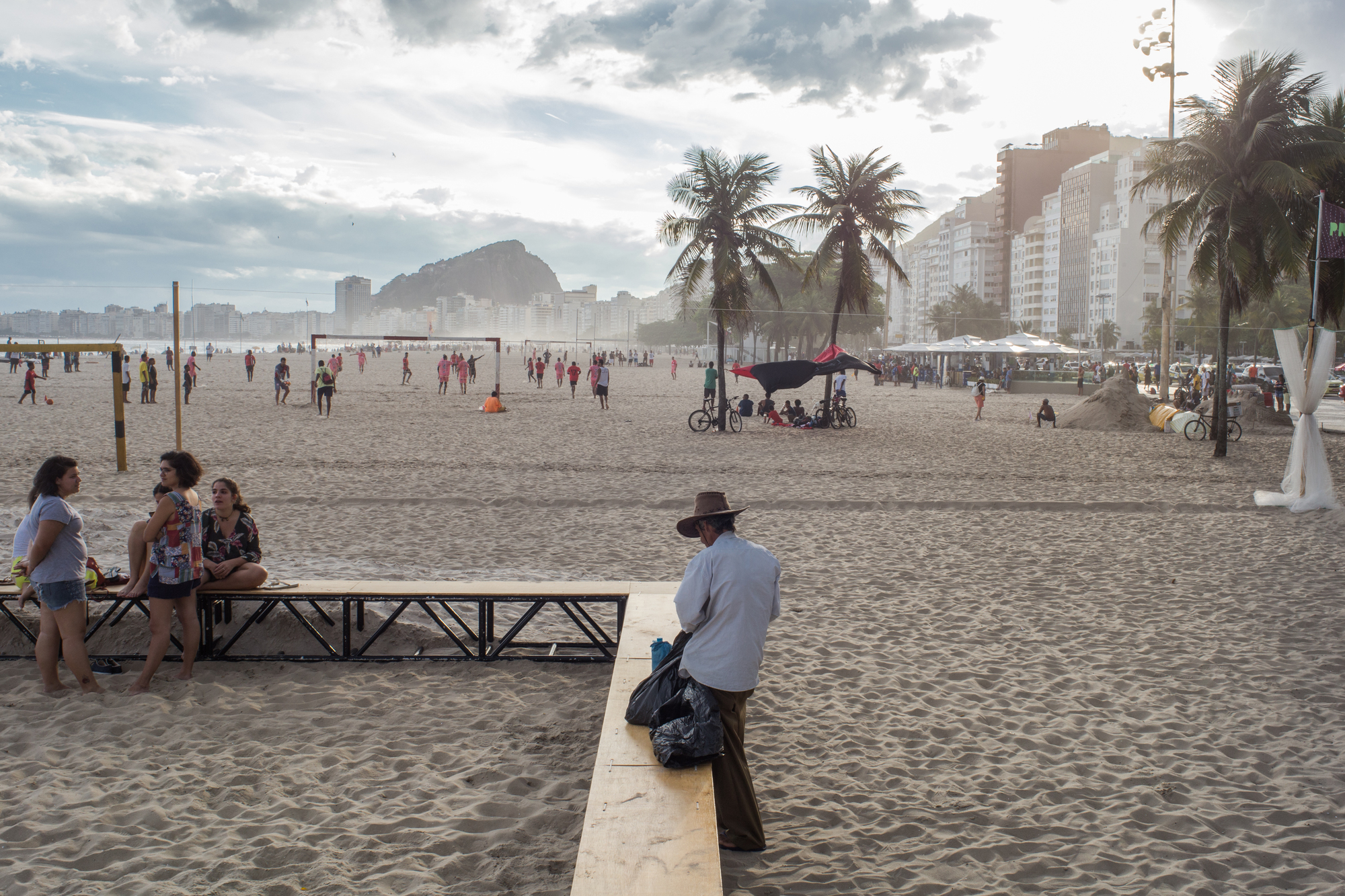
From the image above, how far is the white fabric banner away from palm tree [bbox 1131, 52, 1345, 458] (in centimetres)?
563

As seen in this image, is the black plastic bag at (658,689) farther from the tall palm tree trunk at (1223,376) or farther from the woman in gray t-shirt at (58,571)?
the tall palm tree trunk at (1223,376)

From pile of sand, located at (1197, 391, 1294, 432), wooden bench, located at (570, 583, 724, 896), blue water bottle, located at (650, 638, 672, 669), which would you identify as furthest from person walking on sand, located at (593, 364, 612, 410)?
wooden bench, located at (570, 583, 724, 896)

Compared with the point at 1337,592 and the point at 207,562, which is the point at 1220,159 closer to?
the point at 1337,592

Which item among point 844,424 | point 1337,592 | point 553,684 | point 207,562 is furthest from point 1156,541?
point 844,424

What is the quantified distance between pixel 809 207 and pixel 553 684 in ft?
68.9

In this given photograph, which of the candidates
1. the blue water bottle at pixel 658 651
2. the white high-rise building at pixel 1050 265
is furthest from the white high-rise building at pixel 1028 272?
the blue water bottle at pixel 658 651

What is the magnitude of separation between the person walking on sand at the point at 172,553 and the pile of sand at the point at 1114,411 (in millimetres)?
22863

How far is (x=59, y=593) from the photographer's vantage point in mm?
5039

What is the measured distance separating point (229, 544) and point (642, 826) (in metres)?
3.98

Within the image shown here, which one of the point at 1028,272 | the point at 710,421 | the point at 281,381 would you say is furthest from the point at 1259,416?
the point at 1028,272

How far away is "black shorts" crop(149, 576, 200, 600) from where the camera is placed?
516cm

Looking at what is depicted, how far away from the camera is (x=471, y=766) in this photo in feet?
14.4

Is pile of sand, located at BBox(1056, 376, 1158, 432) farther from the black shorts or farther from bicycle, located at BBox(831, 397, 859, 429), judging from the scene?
the black shorts

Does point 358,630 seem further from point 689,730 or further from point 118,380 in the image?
point 118,380
